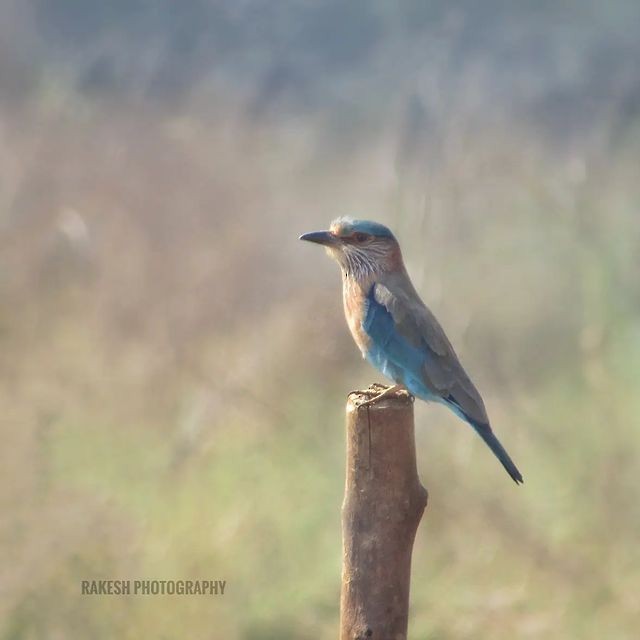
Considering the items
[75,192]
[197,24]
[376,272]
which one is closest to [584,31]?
[197,24]

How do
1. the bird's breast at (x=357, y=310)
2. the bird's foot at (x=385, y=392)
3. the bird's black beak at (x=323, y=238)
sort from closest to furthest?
the bird's foot at (x=385, y=392) < the bird's breast at (x=357, y=310) < the bird's black beak at (x=323, y=238)

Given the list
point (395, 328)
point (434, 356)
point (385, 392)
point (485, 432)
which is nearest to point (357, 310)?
point (395, 328)

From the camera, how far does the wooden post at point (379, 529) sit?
3.08 m

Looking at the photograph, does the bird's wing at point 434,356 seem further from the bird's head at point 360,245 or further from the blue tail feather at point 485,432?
the bird's head at point 360,245

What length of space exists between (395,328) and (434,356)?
15 centimetres

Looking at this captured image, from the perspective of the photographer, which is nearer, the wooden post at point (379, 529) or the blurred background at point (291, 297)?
the wooden post at point (379, 529)

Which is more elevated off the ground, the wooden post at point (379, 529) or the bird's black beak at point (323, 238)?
the bird's black beak at point (323, 238)

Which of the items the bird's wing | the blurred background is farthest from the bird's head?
the blurred background

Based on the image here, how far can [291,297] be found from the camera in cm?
686

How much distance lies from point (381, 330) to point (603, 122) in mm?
4789

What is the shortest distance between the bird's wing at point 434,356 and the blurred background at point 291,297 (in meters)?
1.91

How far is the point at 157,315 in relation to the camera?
6.74 meters

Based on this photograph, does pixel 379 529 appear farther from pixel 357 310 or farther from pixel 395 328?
pixel 357 310

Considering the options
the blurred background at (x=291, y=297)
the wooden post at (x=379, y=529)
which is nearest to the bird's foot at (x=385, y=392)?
the wooden post at (x=379, y=529)
